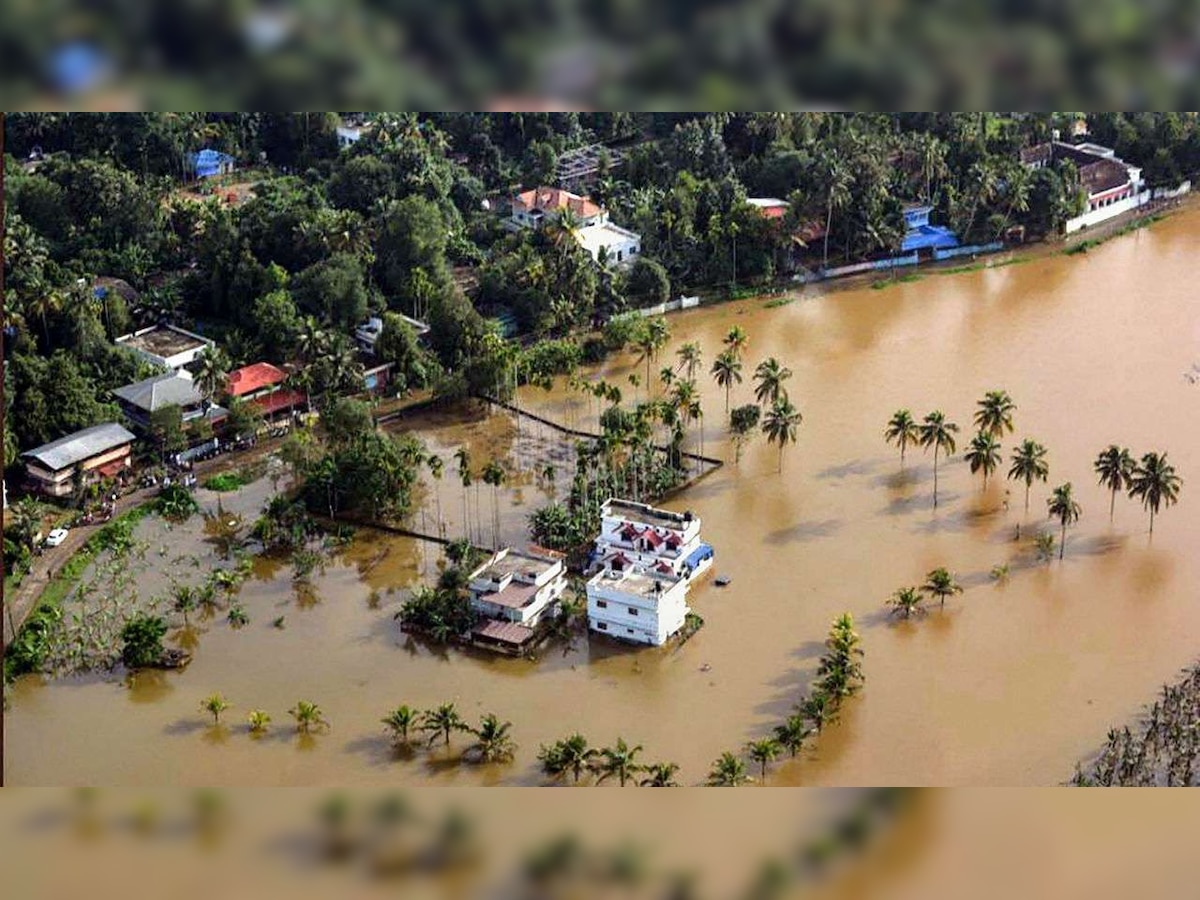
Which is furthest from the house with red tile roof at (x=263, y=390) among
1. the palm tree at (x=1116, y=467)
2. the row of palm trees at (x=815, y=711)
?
the palm tree at (x=1116, y=467)

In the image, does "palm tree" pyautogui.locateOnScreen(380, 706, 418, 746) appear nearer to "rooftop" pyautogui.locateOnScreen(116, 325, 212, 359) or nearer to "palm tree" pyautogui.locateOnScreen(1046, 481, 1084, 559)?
"palm tree" pyautogui.locateOnScreen(1046, 481, 1084, 559)

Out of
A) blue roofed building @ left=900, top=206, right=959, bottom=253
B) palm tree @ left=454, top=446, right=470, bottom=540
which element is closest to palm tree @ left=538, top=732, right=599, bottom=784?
palm tree @ left=454, top=446, right=470, bottom=540

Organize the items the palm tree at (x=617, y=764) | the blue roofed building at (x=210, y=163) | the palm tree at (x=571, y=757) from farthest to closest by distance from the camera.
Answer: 1. the blue roofed building at (x=210, y=163)
2. the palm tree at (x=571, y=757)
3. the palm tree at (x=617, y=764)

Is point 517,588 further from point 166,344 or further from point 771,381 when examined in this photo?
point 166,344

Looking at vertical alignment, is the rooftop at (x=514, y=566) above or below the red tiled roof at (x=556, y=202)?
below

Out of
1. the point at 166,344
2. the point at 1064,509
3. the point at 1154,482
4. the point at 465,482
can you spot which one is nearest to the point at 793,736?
the point at 1064,509

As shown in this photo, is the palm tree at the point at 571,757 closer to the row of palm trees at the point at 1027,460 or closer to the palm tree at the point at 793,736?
the palm tree at the point at 793,736
